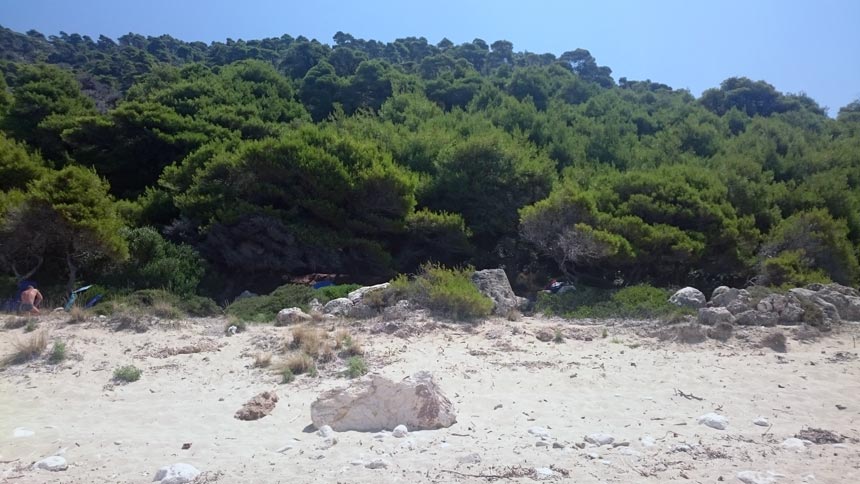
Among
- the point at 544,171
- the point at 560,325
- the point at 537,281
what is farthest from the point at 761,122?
the point at 560,325

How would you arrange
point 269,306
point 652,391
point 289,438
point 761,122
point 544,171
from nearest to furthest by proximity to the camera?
point 289,438, point 652,391, point 269,306, point 544,171, point 761,122

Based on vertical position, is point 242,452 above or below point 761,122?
below

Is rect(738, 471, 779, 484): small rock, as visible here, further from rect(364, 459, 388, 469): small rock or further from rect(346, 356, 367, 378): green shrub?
rect(346, 356, 367, 378): green shrub

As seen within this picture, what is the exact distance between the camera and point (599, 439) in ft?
21.8

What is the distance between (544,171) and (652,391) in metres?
12.5

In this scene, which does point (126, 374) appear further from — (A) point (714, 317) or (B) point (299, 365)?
(A) point (714, 317)

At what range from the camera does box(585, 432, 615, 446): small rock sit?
6.60 metres

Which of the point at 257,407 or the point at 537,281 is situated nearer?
the point at 257,407

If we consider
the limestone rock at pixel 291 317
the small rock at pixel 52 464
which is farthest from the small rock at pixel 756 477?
the limestone rock at pixel 291 317

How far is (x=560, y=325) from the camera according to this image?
1291cm

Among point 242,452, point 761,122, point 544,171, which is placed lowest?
point 242,452

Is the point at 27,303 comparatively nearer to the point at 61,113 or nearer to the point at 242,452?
the point at 242,452

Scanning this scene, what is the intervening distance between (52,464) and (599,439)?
5114 mm

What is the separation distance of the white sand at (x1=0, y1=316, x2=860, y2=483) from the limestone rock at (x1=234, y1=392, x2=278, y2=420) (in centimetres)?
11
